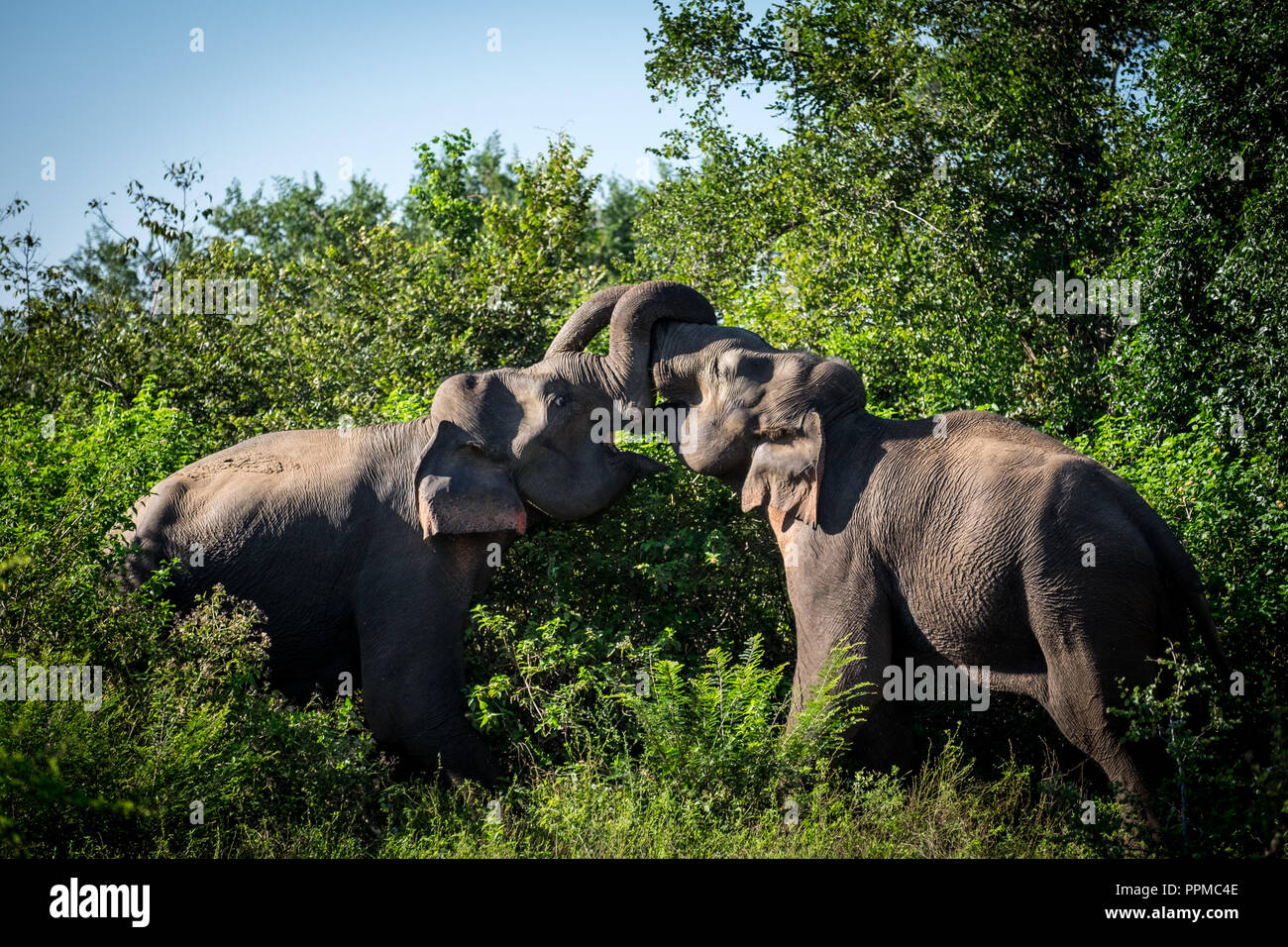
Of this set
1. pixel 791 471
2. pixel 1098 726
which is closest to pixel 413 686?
pixel 791 471

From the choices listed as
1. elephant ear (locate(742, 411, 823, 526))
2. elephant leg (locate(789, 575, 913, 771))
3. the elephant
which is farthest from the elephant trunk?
elephant leg (locate(789, 575, 913, 771))

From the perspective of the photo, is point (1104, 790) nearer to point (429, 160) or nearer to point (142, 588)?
point (142, 588)

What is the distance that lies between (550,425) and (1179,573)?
4155 millimetres

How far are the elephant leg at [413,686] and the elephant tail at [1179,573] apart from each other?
14.8 ft

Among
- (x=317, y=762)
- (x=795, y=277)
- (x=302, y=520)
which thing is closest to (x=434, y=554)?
(x=302, y=520)

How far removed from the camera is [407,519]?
955cm

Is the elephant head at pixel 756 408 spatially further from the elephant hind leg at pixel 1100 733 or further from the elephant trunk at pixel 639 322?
the elephant hind leg at pixel 1100 733

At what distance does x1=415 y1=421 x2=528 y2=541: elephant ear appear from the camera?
9.45 meters

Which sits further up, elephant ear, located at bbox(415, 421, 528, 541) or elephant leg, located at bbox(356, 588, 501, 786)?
elephant ear, located at bbox(415, 421, 528, 541)

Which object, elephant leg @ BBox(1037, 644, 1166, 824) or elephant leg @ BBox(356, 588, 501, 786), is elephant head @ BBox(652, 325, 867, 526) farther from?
elephant leg @ BBox(356, 588, 501, 786)

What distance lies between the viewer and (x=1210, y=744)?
28.8 feet

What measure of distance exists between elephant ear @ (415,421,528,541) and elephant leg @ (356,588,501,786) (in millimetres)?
577

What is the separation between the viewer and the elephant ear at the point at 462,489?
9.45 m

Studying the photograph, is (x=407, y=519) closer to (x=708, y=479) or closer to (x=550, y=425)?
(x=550, y=425)
